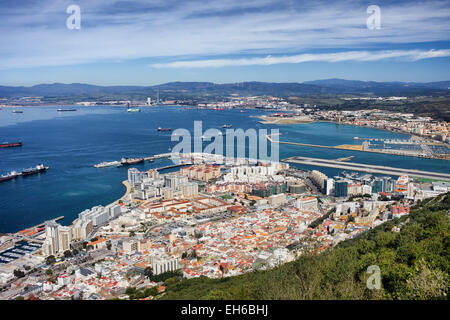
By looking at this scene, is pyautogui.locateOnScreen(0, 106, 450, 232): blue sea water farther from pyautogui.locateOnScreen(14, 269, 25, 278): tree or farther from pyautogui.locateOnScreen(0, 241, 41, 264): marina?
pyautogui.locateOnScreen(14, 269, 25, 278): tree

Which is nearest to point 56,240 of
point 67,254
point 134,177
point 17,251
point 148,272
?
point 67,254

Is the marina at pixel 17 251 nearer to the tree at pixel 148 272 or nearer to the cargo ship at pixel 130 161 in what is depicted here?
the tree at pixel 148 272

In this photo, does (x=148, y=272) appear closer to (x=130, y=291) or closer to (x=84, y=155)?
(x=130, y=291)

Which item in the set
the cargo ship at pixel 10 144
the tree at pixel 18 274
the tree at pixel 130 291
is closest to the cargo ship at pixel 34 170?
the cargo ship at pixel 10 144
